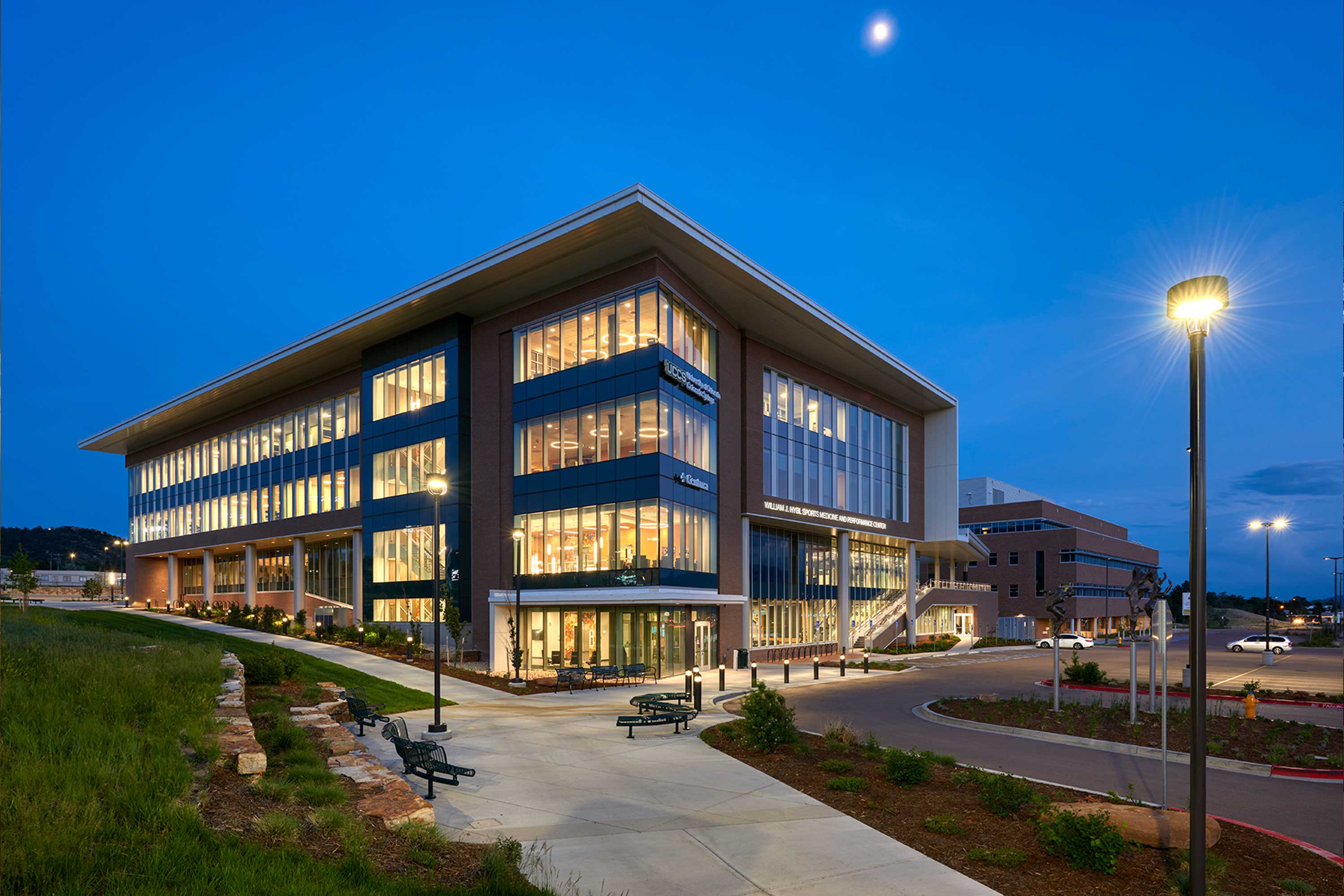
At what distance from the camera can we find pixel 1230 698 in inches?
1069

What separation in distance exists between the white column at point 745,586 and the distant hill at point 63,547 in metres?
166

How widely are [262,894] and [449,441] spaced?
3723cm

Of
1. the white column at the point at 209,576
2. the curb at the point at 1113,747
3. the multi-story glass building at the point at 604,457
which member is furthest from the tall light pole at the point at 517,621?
the white column at the point at 209,576

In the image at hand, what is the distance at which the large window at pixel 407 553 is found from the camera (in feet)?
143

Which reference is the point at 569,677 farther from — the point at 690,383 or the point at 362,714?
the point at 690,383

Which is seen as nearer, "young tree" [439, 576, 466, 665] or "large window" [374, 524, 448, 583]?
"young tree" [439, 576, 466, 665]

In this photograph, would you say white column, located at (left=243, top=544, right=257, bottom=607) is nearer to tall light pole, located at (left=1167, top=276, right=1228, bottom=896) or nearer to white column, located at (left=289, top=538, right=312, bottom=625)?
white column, located at (left=289, top=538, right=312, bottom=625)

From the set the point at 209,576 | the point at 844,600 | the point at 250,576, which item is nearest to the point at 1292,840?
the point at 844,600

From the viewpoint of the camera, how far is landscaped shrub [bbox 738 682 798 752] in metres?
16.1

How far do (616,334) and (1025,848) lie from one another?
96.6 ft

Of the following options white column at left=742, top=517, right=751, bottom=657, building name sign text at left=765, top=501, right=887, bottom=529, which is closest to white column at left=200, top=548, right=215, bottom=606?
white column at left=742, top=517, right=751, bottom=657

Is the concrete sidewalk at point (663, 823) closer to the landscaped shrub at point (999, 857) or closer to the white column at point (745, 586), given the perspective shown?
the landscaped shrub at point (999, 857)

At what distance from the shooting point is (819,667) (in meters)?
43.4

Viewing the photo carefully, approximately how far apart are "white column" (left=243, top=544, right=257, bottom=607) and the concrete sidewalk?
2046 inches
